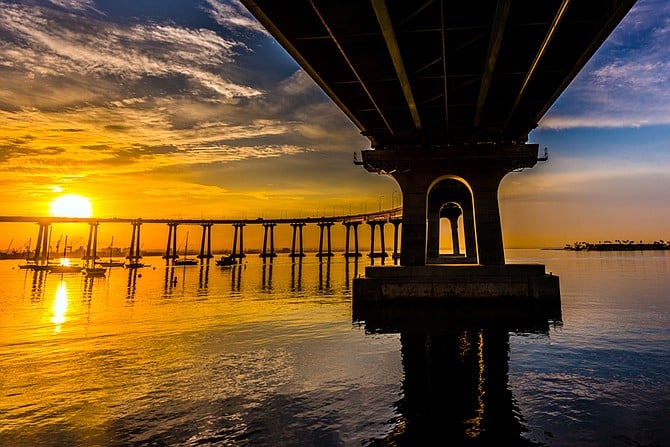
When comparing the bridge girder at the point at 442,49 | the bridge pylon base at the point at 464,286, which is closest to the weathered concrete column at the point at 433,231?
the bridge pylon base at the point at 464,286

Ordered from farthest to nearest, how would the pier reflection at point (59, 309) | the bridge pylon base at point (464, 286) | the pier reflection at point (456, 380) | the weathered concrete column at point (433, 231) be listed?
the weathered concrete column at point (433, 231)
the bridge pylon base at point (464, 286)
the pier reflection at point (59, 309)
the pier reflection at point (456, 380)

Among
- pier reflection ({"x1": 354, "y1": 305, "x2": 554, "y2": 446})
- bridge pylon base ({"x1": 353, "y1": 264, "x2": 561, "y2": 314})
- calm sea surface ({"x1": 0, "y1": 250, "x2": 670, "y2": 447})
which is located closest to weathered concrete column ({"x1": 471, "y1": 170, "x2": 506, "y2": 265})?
bridge pylon base ({"x1": 353, "y1": 264, "x2": 561, "y2": 314})

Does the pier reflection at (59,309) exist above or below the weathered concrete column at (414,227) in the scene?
below

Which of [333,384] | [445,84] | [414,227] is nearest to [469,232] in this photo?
[414,227]

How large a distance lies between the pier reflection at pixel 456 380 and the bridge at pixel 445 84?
5.50 m

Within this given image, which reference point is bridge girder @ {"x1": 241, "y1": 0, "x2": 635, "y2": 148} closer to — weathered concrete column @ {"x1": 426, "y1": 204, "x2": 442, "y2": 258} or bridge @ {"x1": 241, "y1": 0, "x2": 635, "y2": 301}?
bridge @ {"x1": 241, "y1": 0, "x2": 635, "y2": 301}

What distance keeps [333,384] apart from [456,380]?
12.8 feet

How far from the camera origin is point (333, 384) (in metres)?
12.6

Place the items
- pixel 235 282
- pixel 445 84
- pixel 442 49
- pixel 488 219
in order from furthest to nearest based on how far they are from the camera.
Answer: pixel 235 282 → pixel 488 219 → pixel 445 84 → pixel 442 49

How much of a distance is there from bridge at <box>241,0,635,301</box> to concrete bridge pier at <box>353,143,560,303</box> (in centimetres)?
8

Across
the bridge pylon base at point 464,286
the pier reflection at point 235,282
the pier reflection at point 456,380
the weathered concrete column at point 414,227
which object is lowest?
the pier reflection at point 456,380

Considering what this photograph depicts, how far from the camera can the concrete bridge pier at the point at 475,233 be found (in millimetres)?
27875

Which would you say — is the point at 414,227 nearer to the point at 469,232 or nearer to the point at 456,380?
the point at 456,380

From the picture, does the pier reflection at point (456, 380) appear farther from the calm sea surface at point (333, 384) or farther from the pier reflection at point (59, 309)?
the pier reflection at point (59, 309)
